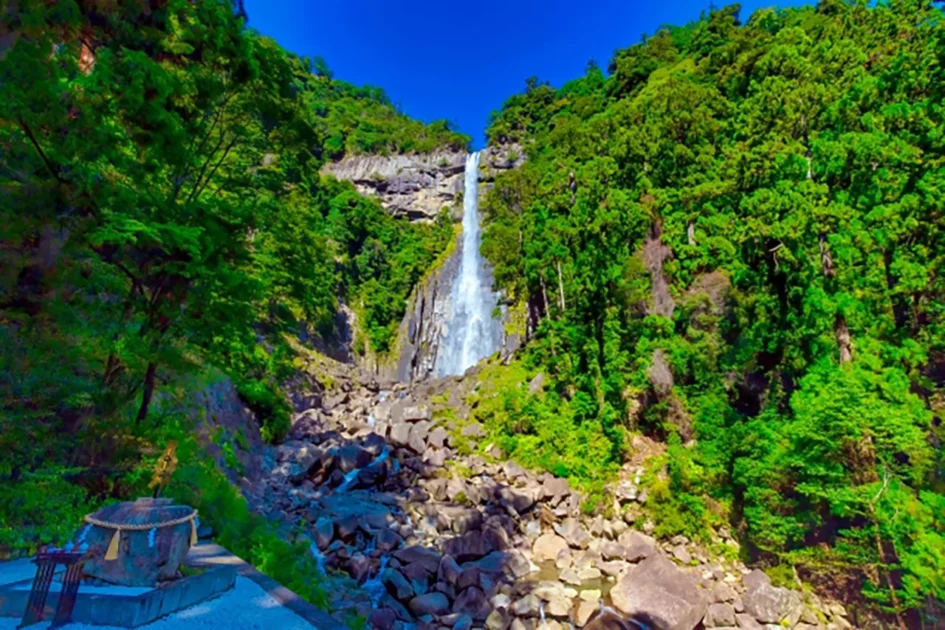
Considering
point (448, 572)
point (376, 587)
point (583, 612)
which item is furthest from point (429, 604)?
point (583, 612)

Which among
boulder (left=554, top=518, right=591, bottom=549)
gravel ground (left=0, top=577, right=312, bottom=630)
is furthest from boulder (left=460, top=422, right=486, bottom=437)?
gravel ground (left=0, top=577, right=312, bottom=630)

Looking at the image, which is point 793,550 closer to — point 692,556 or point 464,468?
point 692,556

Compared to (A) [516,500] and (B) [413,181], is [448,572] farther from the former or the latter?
(B) [413,181]

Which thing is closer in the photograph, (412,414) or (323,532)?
(323,532)

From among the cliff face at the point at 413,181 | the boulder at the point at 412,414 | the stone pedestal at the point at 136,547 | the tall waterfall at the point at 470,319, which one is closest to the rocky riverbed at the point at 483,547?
the boulder at the point at 412,414

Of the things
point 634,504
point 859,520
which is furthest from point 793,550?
point 634,504

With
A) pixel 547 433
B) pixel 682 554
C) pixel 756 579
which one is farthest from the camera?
pixel 547 433

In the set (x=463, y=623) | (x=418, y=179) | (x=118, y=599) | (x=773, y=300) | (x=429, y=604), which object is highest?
(x=418, y=179)
